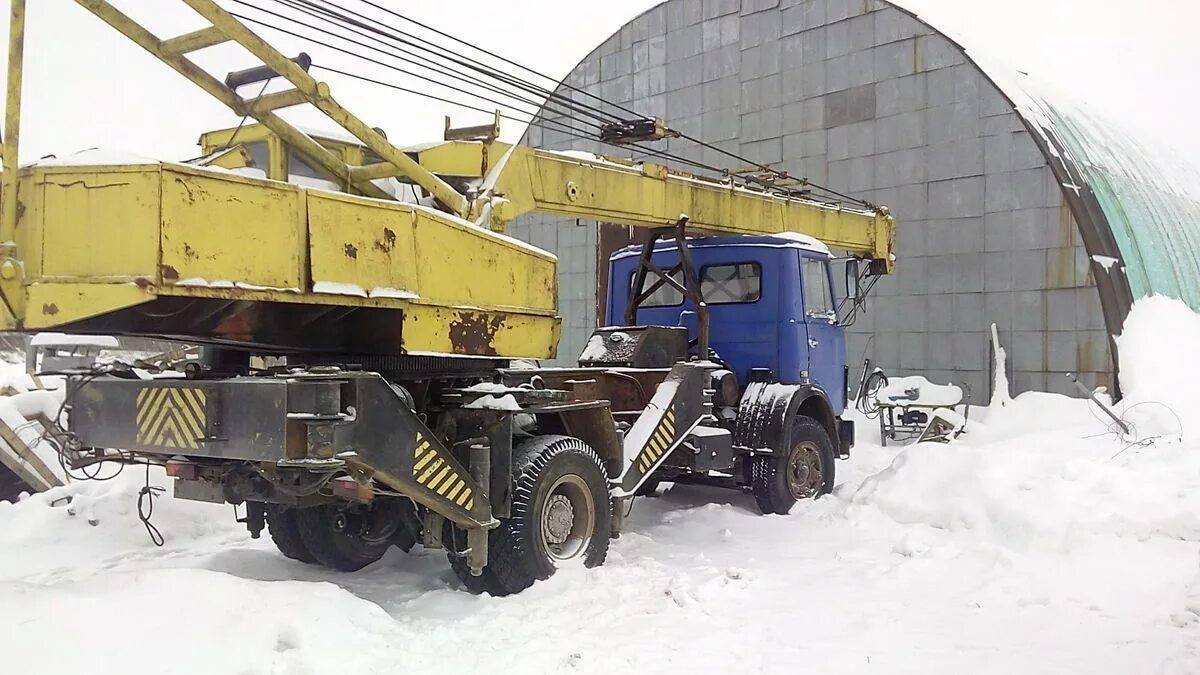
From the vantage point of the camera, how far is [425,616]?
5.72 m

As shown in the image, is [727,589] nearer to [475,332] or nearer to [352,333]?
[475,332]

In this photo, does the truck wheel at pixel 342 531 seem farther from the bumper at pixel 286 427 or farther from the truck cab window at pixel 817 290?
the truck cab window at pixel 817 290

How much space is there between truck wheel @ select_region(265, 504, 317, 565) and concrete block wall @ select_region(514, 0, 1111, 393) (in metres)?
9.47

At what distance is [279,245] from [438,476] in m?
1.69

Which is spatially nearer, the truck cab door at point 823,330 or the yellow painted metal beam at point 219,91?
the yellow painted metal beam at point 219,91

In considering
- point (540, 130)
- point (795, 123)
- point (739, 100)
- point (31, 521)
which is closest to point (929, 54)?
point (795, 123)

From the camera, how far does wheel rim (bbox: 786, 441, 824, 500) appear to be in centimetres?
948

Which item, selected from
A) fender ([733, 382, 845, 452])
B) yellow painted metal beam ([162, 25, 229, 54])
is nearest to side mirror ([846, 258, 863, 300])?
fender ([733, 382, 845, 452])

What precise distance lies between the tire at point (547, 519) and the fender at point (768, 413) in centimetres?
271

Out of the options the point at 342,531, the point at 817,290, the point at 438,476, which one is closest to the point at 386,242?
the point at 438,476

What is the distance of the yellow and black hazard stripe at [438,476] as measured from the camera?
5.45 metres

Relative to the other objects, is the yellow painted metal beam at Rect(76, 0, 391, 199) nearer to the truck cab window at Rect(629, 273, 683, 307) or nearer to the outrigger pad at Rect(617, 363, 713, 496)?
the outrigger pad at Rect(617, 363, 713, 496)

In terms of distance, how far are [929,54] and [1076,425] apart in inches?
257

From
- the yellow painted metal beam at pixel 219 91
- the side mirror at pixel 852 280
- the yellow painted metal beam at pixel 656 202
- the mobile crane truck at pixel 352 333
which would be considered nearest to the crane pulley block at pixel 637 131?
the mobile crane truck at pixel 352 333
